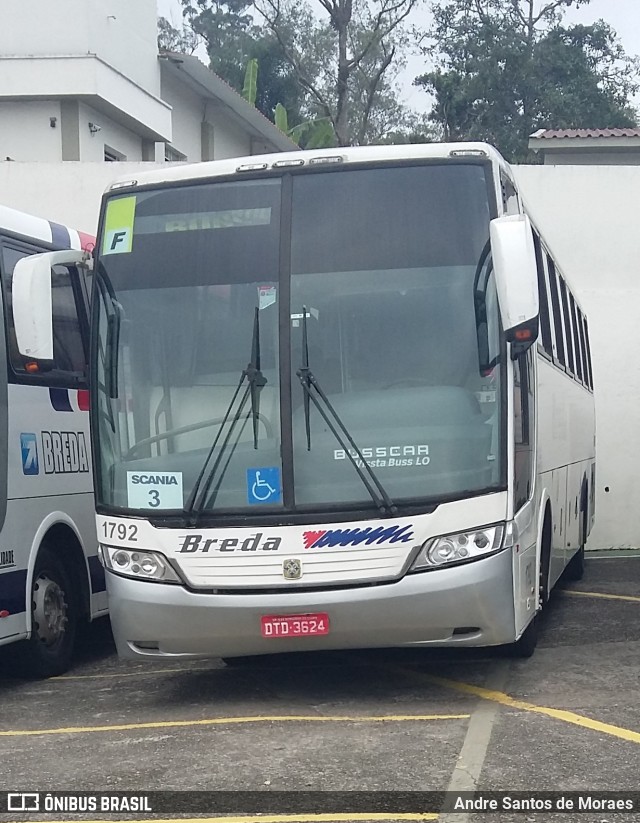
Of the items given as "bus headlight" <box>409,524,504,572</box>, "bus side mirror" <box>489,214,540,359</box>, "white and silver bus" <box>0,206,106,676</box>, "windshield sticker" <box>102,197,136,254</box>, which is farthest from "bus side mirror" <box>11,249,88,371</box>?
"bus side mirror" <box>489,214,540,359</box>

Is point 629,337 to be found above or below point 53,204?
below

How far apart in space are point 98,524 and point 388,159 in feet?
9.07

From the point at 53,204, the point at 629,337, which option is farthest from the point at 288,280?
the point at 629,337

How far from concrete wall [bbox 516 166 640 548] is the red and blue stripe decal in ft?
28.6

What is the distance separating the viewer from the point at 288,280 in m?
7.43

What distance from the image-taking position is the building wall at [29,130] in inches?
933

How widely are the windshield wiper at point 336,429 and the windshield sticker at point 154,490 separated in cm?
79

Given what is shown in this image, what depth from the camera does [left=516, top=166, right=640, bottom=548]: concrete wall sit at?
17219 mm

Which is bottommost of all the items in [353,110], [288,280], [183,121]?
[288,280]

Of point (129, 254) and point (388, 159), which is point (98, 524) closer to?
point (129, 254)

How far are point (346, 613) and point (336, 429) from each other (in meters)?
1.01

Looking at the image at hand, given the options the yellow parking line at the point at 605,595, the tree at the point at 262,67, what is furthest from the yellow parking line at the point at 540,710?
the tree at the point at 262,67

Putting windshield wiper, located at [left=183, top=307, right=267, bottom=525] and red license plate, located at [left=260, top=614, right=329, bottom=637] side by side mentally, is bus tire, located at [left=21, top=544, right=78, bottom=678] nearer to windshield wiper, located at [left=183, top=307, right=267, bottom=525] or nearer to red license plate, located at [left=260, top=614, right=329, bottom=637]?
windshield wiper, located at [left=183, top=307, right=267, bottom=525]

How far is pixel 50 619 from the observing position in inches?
363
